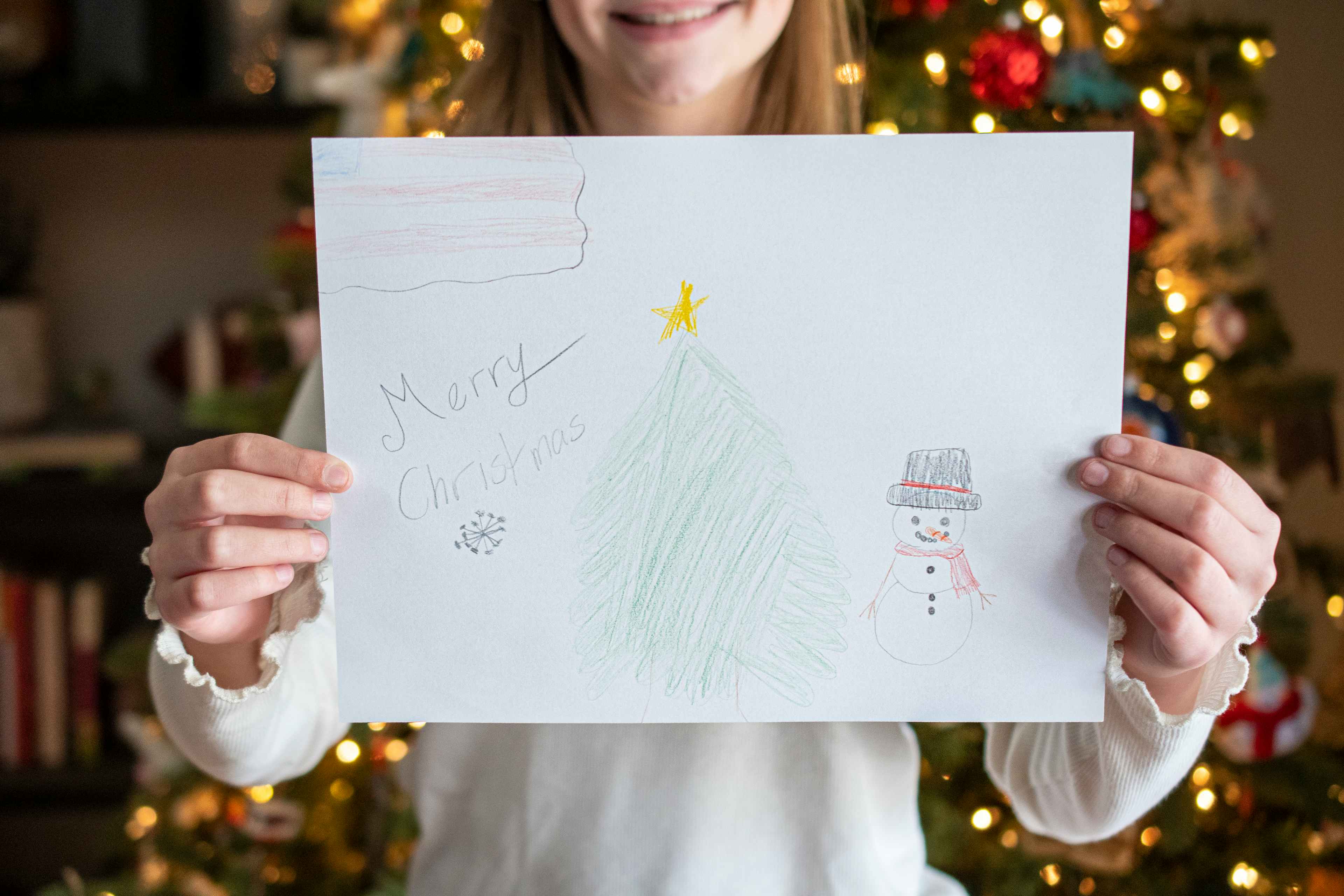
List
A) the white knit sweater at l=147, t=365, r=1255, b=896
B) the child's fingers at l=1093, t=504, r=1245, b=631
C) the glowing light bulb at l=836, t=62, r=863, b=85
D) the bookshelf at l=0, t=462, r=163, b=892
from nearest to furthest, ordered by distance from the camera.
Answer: the child's fingers at l=1093, t=504, r=1245, b=631
the white knit sweater at l=147, t=365, r=1255, b=896
the glowing light bulb at l=836, t=62, r=863, b=85
the bookshelf at l=0, t=462, r=163, b=892

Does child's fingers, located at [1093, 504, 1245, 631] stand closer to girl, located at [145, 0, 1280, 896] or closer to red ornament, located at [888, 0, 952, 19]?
girl, located at [145, 0, 1280, 896]

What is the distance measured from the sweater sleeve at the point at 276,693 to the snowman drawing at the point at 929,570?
370mm

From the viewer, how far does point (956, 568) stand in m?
0.60

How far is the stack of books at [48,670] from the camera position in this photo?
5.07 feet

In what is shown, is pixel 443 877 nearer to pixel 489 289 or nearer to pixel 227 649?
pixel 227 649

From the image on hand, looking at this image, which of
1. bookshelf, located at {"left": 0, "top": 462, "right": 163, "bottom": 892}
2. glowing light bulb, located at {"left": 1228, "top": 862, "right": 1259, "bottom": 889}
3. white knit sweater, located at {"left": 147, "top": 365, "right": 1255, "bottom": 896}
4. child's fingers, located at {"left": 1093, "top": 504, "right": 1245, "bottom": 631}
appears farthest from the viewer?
bookshelf, located at {"left": 0, "top": 462, "right": 163, "bottom": 892}

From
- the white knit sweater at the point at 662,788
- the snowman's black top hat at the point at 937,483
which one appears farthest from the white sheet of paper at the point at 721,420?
the white knit sweater at the point at 662,788

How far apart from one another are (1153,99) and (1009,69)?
0.23 m

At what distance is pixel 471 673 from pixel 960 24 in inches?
36.2

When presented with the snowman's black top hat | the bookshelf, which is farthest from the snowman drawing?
the bookshelf

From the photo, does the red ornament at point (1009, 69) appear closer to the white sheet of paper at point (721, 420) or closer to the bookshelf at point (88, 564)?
the white sheet of paper at point (721, 420)

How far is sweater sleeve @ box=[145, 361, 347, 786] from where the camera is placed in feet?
2.03

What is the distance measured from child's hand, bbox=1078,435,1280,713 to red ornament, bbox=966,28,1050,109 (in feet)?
1.99

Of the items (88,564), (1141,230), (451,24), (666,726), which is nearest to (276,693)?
(666,726)
